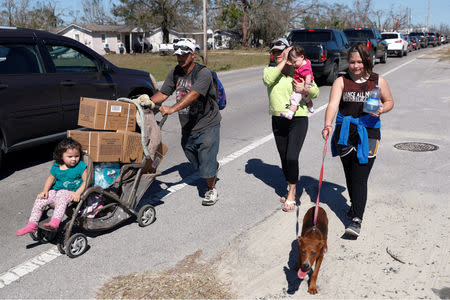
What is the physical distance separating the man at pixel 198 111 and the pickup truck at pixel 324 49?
11227 mm

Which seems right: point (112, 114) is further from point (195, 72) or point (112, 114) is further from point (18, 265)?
point (18, 265)

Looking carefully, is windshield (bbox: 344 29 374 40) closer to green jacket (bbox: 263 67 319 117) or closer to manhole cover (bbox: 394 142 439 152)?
manhole cover (bbox: 394 142 439 152)

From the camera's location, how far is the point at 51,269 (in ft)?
12.1

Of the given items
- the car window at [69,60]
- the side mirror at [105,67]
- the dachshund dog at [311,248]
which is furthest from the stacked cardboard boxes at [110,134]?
the side mirror at [105,67]

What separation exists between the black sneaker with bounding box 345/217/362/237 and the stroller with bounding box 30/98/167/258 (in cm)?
197

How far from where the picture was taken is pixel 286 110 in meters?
4.61

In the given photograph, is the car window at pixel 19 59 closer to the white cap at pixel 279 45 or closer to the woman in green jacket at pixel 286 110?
the woman in green jacket at pixel 286 110

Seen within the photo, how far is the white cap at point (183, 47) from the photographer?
4453 millimetres

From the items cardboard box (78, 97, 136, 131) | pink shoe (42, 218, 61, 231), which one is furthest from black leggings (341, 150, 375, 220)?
pink shoe (42, 218, 61, 231)

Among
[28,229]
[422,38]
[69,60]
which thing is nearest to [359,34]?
[69,60]

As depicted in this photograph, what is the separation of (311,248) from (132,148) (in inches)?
82.6

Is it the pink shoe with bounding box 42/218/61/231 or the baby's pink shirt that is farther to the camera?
the baby's pink shirt

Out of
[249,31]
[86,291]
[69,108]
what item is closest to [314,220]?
[86,291]

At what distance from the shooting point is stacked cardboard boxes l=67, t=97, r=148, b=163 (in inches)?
165
